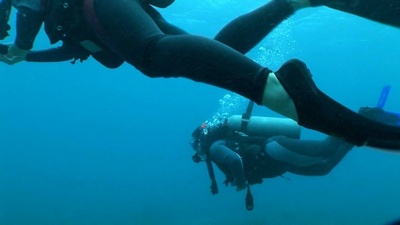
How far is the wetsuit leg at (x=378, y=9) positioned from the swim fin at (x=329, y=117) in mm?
609

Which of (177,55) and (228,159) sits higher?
(177,55)

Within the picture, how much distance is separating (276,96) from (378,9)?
0.83 m

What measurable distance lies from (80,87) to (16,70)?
12.7 meters

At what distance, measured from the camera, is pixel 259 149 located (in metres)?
6.92

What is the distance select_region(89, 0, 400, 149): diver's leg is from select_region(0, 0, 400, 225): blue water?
522 inches

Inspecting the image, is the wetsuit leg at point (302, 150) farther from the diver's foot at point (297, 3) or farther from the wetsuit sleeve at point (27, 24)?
the wetsuit sleeve at point (27, 24)

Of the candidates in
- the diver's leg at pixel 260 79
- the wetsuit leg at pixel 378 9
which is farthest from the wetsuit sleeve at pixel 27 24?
the wetsuit leg at pixel 378 9

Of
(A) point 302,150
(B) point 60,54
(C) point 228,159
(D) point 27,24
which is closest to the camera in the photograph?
(D) point 27,24

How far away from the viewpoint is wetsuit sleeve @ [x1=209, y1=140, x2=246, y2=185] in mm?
6090

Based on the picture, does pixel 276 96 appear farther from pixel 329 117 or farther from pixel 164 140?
pixel 164 140

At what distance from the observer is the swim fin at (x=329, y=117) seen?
2.05m

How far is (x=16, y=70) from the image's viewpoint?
53719 mm

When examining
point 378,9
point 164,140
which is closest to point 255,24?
point 378,9

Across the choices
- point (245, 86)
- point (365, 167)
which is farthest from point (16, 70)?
point (365, 167)
